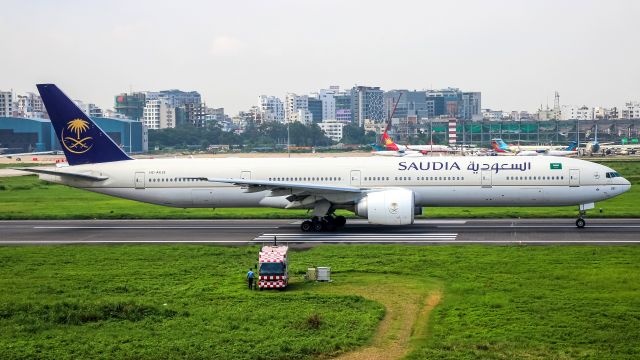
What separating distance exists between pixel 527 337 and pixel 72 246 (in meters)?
23.7

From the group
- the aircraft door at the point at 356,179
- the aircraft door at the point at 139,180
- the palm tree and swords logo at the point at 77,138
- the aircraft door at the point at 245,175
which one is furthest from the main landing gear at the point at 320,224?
the palm tree and swords logo at the point at 77,138

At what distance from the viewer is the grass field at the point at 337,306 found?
20203mm

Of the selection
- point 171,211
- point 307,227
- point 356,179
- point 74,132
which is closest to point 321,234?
point 307,227

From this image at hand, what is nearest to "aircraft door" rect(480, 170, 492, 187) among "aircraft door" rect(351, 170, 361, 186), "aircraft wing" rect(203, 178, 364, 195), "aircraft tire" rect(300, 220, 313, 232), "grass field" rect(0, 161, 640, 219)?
"grass field" rect(0, 161, 640, 219)

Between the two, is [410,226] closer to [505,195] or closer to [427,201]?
[427,201]

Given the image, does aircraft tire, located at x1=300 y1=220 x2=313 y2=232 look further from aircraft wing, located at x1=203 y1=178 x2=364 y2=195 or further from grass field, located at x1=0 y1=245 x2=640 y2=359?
grass field, located at x1=0 y1=245 x2=640 y2=359

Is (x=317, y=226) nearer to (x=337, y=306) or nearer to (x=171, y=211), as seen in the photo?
(x=171, y=211)

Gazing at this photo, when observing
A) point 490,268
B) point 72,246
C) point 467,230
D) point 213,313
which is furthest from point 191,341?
point 467,230

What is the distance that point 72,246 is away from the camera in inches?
1459

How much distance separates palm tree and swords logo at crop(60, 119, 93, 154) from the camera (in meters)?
44.8

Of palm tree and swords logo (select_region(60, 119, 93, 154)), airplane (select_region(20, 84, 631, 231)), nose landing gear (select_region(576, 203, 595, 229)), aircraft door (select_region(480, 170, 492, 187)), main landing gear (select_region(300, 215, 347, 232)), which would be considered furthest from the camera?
palm tree and swords logo (select_region(60, 119, 93, 154))

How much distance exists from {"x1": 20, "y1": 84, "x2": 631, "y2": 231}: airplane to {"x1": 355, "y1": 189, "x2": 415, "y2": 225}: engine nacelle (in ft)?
0.16

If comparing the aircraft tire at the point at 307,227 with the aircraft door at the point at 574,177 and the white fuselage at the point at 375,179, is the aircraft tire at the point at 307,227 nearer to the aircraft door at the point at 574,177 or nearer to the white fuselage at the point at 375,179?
the white fuselage at the point at 375,179

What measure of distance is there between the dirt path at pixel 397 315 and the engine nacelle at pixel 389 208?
10.6m
